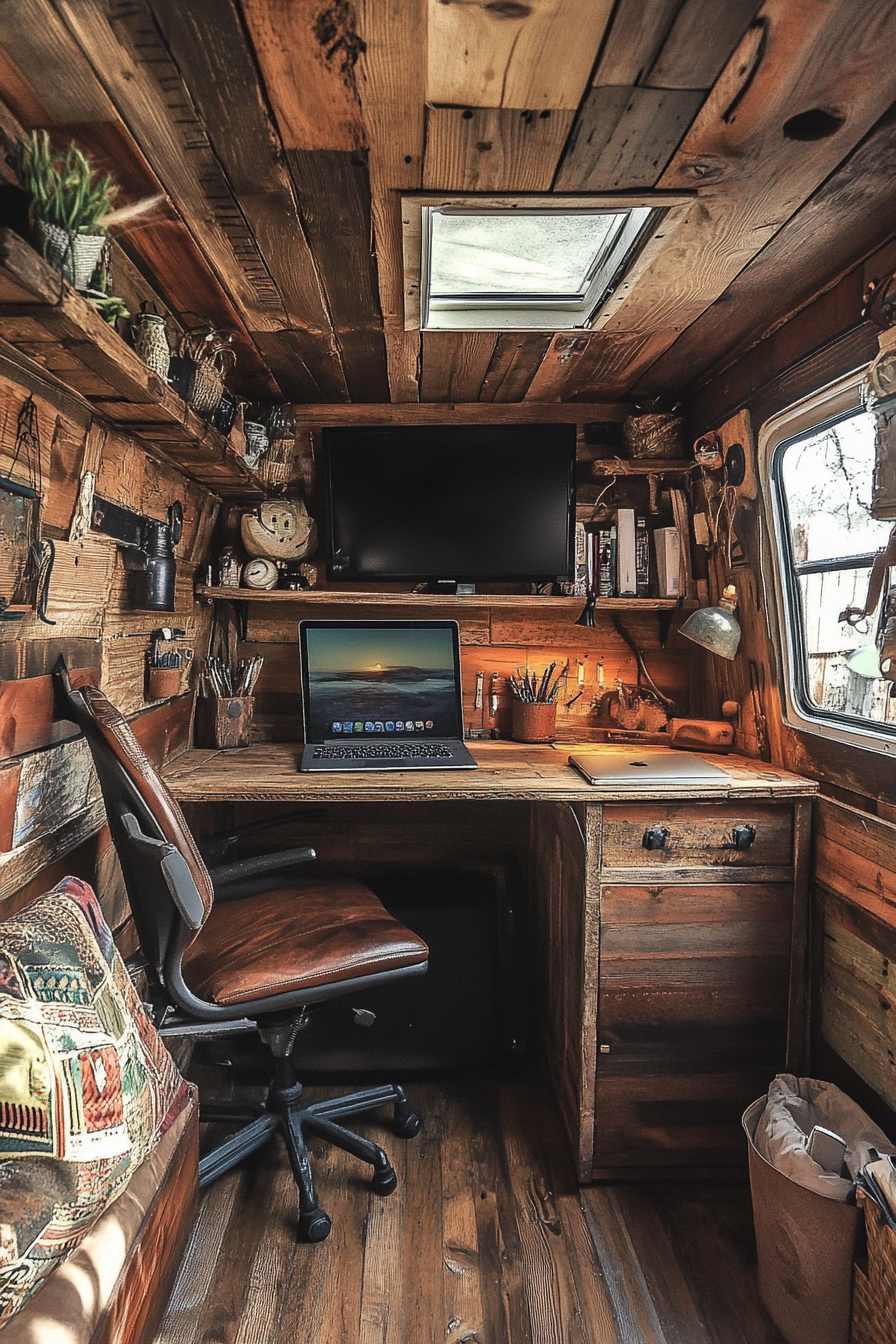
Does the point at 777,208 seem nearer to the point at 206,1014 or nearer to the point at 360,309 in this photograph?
the point at 360,309

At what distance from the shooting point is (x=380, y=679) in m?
2.57

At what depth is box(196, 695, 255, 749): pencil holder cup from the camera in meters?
2.45

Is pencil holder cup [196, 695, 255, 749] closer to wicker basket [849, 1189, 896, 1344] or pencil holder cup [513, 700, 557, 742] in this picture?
pencil holder cup [513, 700, 557, 742]

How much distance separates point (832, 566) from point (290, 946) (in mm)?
1638

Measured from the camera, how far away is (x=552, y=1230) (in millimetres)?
1826

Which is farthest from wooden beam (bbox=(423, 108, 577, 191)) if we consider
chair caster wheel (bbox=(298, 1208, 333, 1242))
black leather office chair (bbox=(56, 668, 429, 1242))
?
chair caster wheel (bbox=(298, 1208, 333, 1242))

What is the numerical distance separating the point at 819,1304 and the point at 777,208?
2131mm

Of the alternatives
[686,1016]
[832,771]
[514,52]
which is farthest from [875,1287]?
[514,52]

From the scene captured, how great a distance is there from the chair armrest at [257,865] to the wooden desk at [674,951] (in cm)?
22

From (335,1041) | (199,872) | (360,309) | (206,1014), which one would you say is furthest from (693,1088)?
(360,309)

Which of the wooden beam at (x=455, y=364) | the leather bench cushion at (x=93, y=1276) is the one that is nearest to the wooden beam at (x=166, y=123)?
the wooden beam at (x=455, y=364)

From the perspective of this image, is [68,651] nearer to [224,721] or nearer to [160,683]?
[160,683]

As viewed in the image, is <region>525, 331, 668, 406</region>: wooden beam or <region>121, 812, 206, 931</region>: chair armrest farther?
<region>525, 331, 668, 406</region>: wooden beam

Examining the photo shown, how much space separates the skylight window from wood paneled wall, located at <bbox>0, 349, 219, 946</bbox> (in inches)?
32.7
